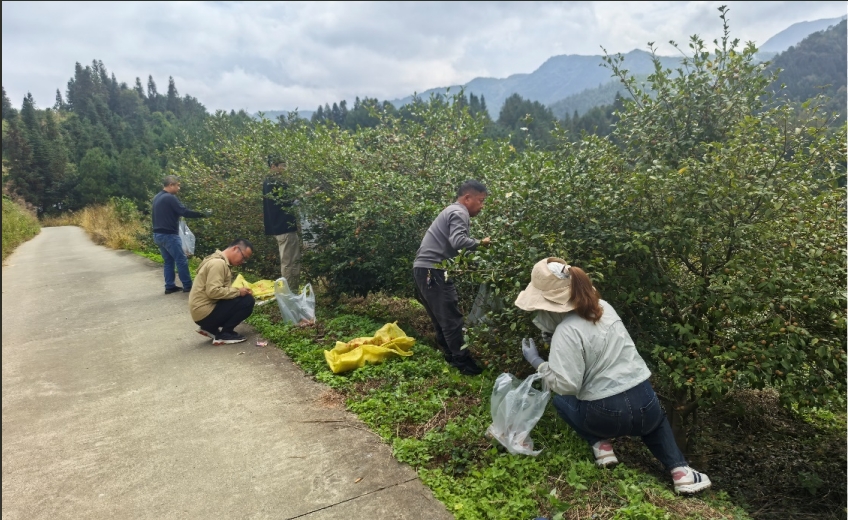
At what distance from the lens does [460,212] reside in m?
4.34

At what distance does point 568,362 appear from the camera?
9.61 ft

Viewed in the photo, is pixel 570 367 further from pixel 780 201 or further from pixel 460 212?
pixel 460 212

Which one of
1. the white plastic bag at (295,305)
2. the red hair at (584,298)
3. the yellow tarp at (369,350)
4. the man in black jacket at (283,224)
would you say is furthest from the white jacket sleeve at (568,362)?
the man in black jacket at (283,224)

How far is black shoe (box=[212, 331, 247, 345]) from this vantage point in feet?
18.5

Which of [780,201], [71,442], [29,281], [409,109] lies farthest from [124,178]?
[780,201]

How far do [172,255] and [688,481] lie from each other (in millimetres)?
7530

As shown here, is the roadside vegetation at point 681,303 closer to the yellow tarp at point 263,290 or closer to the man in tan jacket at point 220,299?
the man in tan jacket at point 220,299

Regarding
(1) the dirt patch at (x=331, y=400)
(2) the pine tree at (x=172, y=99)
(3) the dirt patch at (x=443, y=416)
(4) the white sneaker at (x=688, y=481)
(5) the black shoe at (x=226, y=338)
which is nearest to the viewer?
(4) the white sneaker at (x=688, y=481)

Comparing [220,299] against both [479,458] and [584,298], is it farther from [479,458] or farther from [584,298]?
[584,298]

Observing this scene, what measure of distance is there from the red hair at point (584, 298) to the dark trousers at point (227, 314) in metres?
3.81

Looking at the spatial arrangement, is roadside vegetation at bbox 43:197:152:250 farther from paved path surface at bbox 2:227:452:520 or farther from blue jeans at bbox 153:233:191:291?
paved path surface at bbox 2:227:452:520

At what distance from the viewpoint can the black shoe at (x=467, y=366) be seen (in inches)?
178

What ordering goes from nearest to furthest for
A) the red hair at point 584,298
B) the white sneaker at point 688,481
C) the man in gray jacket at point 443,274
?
the white sneaker at point 688,481 → the red hair at point 584,298 → the man in gray jacket at point 443,274

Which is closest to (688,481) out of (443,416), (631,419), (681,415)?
(631,419)
